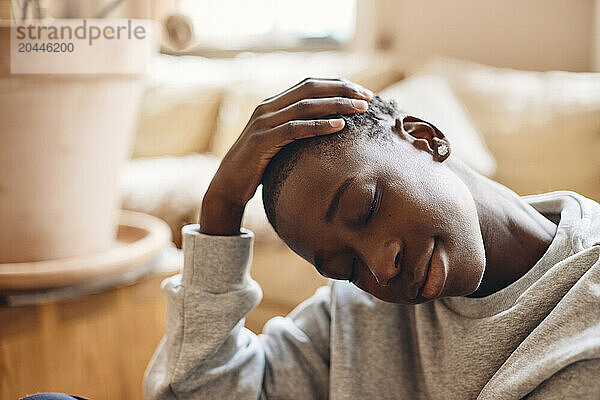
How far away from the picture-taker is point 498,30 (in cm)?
302

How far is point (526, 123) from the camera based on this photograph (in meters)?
2.31

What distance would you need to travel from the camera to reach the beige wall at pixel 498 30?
2.90 meters

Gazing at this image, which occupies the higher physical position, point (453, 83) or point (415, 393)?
point (453, 83)

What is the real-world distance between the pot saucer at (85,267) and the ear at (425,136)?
0.45m

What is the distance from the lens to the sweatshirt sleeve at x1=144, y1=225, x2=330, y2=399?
958 millimetres

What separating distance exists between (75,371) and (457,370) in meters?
0.58

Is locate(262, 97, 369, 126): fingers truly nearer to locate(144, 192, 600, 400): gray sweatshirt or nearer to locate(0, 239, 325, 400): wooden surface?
locate(144, 192, 600, 400): gray sweatshirt

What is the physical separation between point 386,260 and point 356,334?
0.25 metres

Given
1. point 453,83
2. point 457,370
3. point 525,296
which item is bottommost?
point 457,370

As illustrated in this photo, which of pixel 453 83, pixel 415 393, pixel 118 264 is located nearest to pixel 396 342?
pixel 415 393

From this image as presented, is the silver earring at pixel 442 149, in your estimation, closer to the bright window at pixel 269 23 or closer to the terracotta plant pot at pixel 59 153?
the terracotta plant pot at pixel 59 153

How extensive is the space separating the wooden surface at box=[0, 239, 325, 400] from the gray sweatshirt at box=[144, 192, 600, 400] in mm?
114

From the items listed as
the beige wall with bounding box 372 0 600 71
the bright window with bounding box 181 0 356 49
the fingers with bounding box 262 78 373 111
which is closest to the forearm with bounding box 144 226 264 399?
the fingers with bounding box 262 78 373 111

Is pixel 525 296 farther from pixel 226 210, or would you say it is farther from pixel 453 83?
pixel 453 83
